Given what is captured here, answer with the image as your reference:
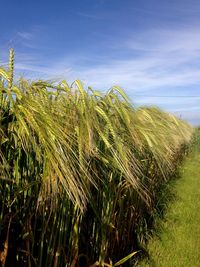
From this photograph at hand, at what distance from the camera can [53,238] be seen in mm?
2086

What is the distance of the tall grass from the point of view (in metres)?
1.48

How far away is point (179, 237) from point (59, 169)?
3136 mm

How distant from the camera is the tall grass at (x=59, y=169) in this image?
1.48 m

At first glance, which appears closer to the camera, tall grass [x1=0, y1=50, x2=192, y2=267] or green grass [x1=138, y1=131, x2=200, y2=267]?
tall grass [x1=0, y1=50, x2=192, y2=267]

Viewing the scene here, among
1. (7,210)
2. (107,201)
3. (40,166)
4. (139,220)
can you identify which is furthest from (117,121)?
(139,220)

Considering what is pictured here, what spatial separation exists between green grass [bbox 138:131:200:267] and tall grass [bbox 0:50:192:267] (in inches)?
34.4

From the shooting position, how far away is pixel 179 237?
425 cm

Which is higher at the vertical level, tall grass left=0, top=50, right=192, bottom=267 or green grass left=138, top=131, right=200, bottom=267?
tall grass left=0, top=50, right=192, bottom=267

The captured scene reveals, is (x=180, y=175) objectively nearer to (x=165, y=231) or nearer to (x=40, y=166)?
(x=165, y=231)

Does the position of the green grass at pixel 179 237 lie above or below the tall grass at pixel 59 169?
below

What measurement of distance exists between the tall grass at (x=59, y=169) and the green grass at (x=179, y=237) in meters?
0.87

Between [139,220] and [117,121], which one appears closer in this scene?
[117,121]

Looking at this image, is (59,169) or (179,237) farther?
(179,237)

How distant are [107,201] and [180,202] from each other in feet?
12.2
